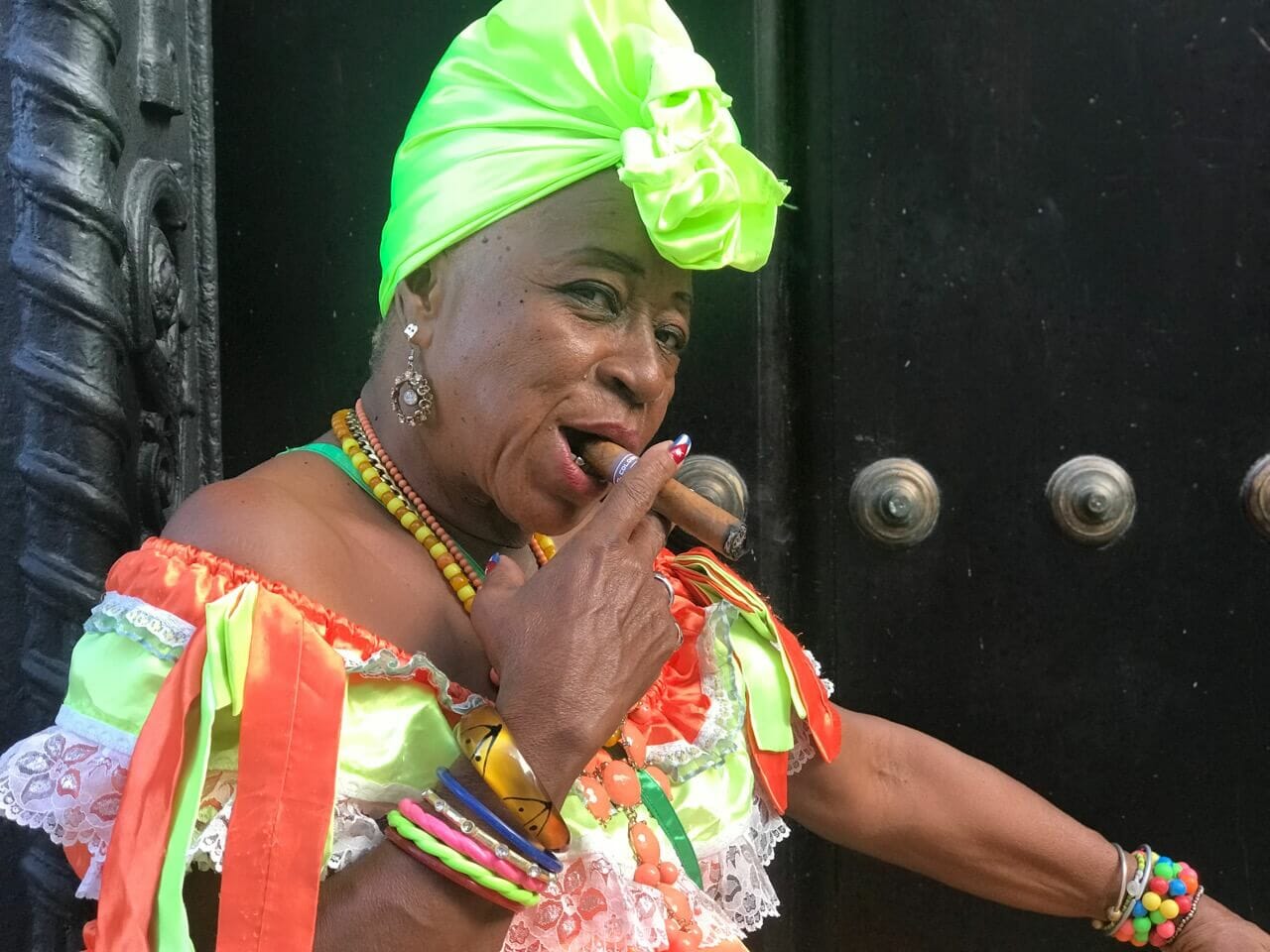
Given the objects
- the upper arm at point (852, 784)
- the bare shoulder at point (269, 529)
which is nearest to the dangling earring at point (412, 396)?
the bare shoulder at point (269, 529)

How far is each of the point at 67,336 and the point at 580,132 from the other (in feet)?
1.63

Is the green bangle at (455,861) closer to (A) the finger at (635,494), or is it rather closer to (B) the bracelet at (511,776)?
(B) the bracelet at (511,776)

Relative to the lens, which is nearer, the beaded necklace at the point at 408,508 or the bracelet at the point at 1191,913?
the beaded necklace at the point at 408,508

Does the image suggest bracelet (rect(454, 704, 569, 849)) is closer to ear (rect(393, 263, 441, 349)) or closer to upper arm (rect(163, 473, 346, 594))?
upper arm (rect(163, 473, 346, 594))

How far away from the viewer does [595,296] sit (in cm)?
108

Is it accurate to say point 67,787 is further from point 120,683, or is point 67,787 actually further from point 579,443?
point 579,443

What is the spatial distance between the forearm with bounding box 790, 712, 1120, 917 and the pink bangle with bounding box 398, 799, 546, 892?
1.63 ft

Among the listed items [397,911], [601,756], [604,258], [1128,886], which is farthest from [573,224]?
[1128,886]

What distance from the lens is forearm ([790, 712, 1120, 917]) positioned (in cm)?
130

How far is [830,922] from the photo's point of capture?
1531mm

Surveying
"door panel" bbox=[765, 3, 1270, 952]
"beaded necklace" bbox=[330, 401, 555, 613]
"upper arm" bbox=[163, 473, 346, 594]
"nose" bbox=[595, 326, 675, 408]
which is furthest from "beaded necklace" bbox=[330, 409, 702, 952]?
"door panel" bbox=[765, 3, 1270, 952]

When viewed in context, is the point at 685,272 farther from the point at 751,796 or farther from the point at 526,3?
the point at 751,796

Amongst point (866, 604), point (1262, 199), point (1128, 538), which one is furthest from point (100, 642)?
point (1262, 199)

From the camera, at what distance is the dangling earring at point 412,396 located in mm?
1093
